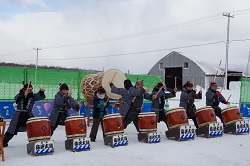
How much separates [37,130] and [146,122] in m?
2.61

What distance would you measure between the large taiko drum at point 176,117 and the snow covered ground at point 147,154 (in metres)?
0.44

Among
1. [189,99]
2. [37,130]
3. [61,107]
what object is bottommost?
[37,130]

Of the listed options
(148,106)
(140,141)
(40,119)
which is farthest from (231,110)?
(40,119)

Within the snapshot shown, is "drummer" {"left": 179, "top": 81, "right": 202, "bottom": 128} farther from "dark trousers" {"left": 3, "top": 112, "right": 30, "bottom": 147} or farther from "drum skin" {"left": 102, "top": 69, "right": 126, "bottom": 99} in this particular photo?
"dark trousers" {"left": 3, "top": 112, "right": 30, "bottom": 147}

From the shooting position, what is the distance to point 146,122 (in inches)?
313

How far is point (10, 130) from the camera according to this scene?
6.95 metres

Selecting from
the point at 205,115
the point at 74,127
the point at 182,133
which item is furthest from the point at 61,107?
Result: the point at 205,115

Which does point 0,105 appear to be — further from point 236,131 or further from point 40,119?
point 236,131

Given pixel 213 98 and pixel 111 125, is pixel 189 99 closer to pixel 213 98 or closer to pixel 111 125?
pixel 213 98

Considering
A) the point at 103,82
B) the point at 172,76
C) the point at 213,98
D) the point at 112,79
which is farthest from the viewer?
the point at 172,76

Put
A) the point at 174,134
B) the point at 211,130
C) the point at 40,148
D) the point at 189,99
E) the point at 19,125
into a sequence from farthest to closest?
1. the point at 189,99
2. the point at 211,130
3. the point at 174,134
4. the point at 19,125
5. the point at 40,148

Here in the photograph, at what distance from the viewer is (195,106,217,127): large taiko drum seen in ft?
28.9

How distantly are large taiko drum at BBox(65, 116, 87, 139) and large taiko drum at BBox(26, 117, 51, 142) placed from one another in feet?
1.51

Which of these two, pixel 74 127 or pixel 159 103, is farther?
pixel 159 103
